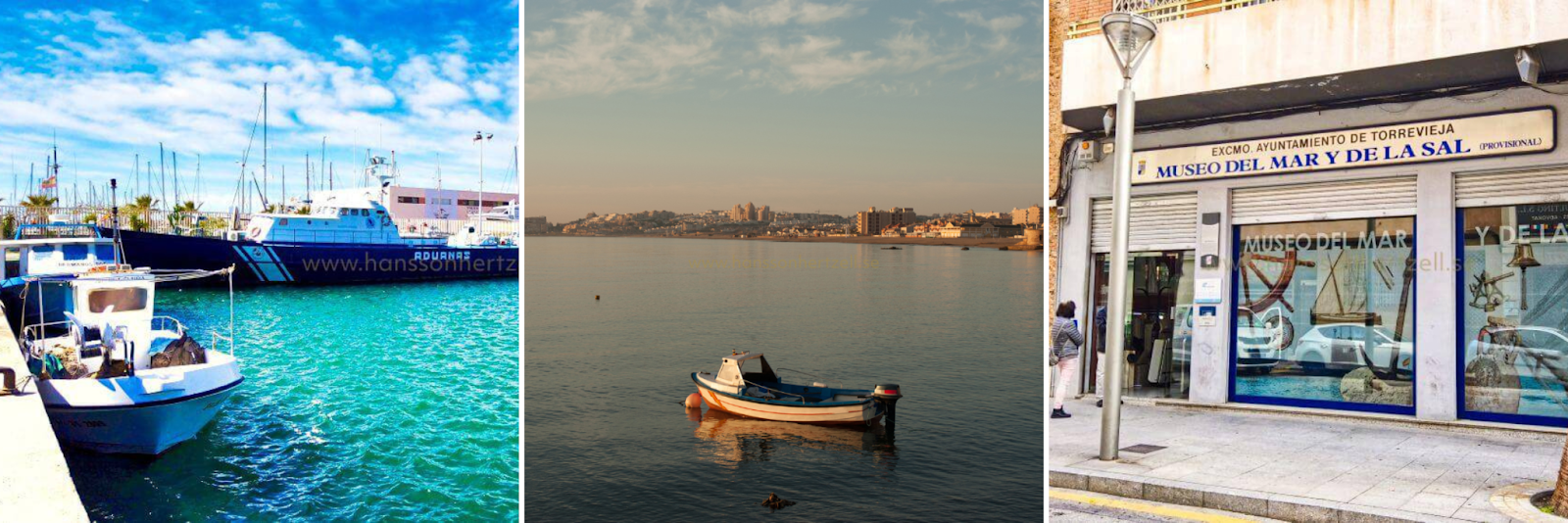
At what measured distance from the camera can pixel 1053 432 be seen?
8.30 meters

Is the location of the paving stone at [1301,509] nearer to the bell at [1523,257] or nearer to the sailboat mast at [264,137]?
the bell at [1523,257]

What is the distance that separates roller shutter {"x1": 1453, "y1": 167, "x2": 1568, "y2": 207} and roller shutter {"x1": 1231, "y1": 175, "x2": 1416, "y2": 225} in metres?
0.41

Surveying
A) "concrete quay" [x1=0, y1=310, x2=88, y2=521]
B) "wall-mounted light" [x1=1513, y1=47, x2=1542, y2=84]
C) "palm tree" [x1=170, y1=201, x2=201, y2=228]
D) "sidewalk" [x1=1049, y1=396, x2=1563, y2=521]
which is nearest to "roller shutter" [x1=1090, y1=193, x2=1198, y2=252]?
"sidewalk" [x1=1049, y1=396, x2=1563, y2=521]

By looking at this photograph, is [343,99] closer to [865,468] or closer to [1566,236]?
[865,468]

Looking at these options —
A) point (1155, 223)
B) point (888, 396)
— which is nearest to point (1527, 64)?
point (1155, 223)

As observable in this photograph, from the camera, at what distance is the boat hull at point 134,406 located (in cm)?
1145

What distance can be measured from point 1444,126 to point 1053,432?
475 cm

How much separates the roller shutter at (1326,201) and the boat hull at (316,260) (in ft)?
133

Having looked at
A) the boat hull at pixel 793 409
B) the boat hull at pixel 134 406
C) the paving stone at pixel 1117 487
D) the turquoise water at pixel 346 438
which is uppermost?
the paving stone at pixel 1117 487

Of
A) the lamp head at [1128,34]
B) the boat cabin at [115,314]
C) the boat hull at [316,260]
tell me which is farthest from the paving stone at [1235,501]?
the boat hull at [316,260]

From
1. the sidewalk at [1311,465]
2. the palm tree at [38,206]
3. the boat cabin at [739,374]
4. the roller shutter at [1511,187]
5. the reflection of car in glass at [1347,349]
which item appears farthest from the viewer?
the boat cabin at [739,374]

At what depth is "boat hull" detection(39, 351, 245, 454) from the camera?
11.5 metres

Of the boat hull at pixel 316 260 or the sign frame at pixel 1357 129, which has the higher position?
the sign frame at pixel 1357 129

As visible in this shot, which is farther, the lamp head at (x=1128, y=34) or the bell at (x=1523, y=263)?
the bell at (x=1523, y=263)
